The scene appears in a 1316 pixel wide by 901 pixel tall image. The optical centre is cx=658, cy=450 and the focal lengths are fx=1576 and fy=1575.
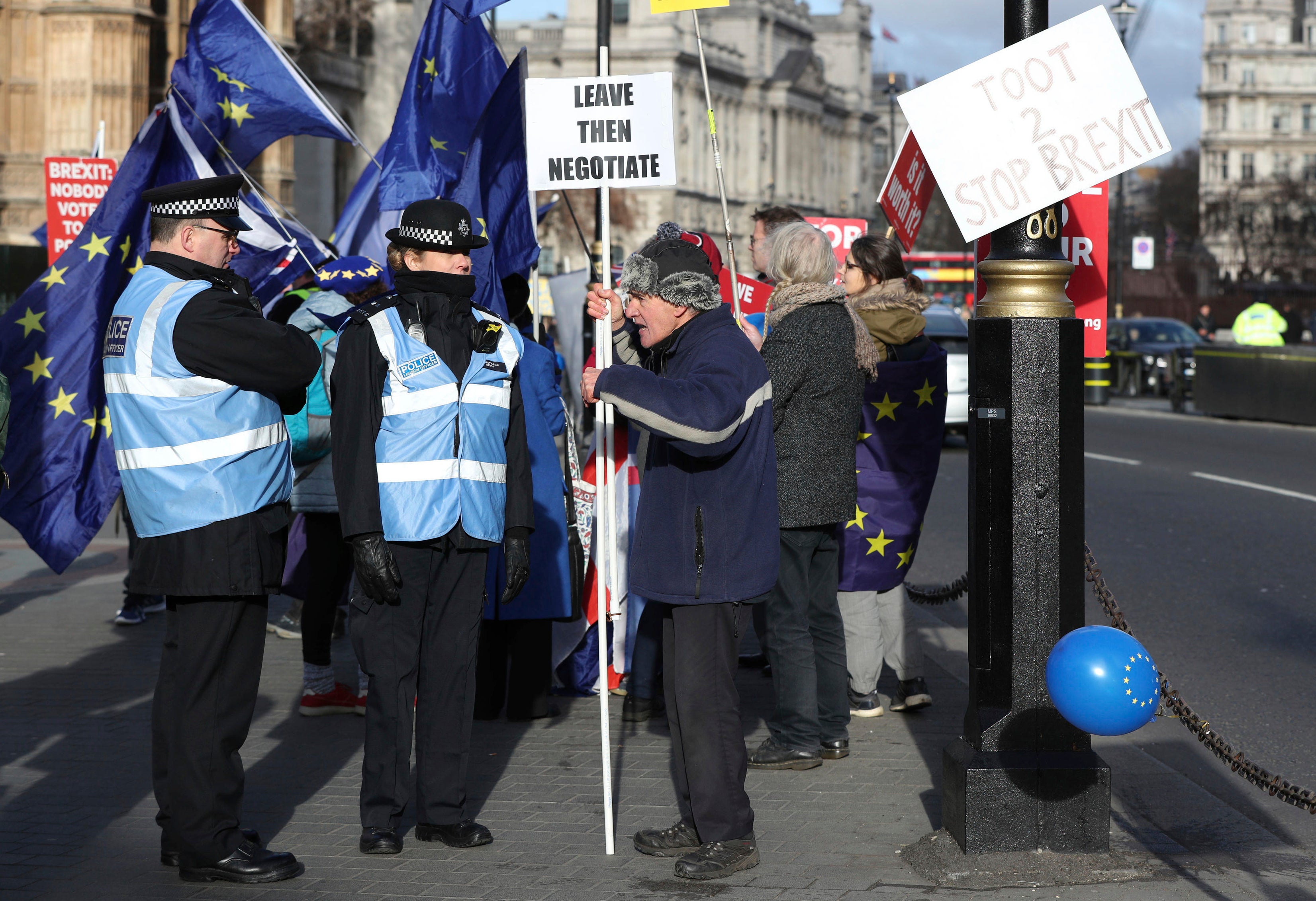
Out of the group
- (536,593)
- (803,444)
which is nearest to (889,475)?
(803,444)

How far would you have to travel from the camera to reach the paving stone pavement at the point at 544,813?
4.50 metres

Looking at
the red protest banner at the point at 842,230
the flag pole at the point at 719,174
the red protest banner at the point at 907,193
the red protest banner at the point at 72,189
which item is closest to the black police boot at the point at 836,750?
the flag pole at the point at 719,174

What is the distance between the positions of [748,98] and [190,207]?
5046 inches

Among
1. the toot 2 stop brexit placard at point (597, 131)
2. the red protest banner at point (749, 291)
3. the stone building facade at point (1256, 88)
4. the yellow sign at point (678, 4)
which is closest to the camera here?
the toot 2 stop brexit placard at point (597, 131)

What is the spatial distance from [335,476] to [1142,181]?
571 feet

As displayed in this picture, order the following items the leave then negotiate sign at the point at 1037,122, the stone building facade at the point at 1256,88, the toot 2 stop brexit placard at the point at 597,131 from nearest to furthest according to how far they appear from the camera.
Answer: the leave then negotiate sign at the point at 1037,122, the toot 2 stop brexit placard at the point at 597,131, the stone building facade at the point at 1256,88

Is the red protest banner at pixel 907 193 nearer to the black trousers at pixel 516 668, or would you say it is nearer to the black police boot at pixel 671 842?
the black trousers at pixel 516 668

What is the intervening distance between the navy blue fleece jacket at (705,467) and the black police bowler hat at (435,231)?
2.26 feet

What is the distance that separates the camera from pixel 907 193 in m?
7.85

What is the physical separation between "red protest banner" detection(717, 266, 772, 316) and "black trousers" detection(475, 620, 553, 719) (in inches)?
89.0

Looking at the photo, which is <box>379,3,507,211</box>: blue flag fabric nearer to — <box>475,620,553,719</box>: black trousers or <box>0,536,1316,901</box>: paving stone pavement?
<box>475,620,553,719</box>: black trousers

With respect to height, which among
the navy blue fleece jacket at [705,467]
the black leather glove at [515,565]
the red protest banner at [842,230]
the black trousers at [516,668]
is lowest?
the black trousers at [516,668]

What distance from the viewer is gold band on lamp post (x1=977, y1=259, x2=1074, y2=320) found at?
15.2ft

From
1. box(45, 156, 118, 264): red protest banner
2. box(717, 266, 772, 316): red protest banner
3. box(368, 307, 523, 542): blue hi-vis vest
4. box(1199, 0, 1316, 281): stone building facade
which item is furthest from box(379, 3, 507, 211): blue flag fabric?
box(1199, 0, 1316, 281): stone building facade
